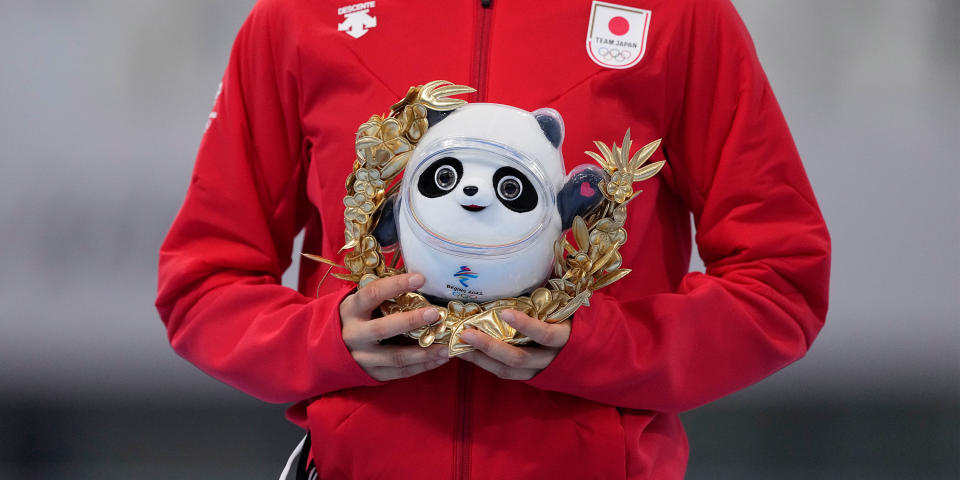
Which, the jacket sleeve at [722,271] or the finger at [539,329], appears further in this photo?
the jacket sleeve at [722,271]

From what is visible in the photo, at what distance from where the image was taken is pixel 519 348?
842mm

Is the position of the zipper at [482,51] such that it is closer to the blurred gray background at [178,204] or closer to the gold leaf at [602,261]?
the gold leaf at [602,261]

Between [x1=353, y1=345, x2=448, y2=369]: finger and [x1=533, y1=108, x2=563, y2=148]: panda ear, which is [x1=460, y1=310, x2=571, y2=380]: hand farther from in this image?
[x1=533, y1=108, x2=563, y2=148]: panda ear

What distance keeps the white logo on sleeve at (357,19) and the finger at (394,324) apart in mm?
371

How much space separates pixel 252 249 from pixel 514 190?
403 millimetres

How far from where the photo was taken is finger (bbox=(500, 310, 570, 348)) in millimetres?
798

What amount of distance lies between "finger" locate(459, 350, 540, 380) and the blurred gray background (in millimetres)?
1427

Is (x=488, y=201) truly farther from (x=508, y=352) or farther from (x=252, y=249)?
(x=252, y=249)

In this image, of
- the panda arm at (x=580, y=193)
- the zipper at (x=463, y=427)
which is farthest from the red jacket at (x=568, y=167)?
the panda arm at (x=580, y=193)

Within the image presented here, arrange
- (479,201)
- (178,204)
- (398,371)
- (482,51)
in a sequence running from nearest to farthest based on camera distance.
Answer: (479,201) < (398,371) < (482,51) < (178,204)

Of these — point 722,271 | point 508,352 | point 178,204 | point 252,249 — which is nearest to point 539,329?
point 508,352

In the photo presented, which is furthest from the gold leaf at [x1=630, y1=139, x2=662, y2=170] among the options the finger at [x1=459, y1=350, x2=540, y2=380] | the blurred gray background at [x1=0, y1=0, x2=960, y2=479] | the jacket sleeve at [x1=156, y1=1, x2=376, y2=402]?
the blurred gray background at [x1=0, y1=0, x2=960, y2=479]

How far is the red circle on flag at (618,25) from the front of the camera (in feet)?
3.36

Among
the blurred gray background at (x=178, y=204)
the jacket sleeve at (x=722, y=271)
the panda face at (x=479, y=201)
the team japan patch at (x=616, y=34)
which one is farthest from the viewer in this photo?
the blurred gray background at (x=178, y=204)
